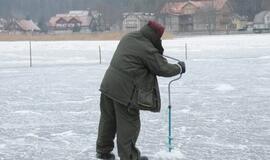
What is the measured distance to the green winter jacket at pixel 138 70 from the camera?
533 centimetres

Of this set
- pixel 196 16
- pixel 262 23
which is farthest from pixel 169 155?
pixel 196 16

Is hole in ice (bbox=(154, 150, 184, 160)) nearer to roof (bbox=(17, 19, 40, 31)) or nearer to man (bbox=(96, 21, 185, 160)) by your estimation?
man (bbox=(96, 21, 185, 160))

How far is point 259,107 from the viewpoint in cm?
1015

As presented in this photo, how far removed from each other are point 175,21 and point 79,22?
930 inches

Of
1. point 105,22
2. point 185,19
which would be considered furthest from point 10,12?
point 185,19

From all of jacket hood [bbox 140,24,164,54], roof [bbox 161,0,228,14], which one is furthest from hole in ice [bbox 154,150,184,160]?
roof [bbox 161,0,228,14]

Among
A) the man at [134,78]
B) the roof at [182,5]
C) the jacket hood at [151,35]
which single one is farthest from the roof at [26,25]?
the jacket hood at [151,35]

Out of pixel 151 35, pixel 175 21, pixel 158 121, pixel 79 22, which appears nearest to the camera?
pixel 151 35

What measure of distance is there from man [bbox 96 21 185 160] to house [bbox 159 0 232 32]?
89.1 m

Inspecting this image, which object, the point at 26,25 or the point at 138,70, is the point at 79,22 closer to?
the point at 26,25

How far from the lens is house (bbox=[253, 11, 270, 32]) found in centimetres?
8662

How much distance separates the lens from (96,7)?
126125 mm

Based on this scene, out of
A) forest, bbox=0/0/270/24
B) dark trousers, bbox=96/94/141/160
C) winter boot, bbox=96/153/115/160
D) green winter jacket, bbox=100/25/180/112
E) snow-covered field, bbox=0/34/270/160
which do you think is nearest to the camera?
green winter jacket, bbox=100/25/180/112

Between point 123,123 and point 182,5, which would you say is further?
point 182,5
